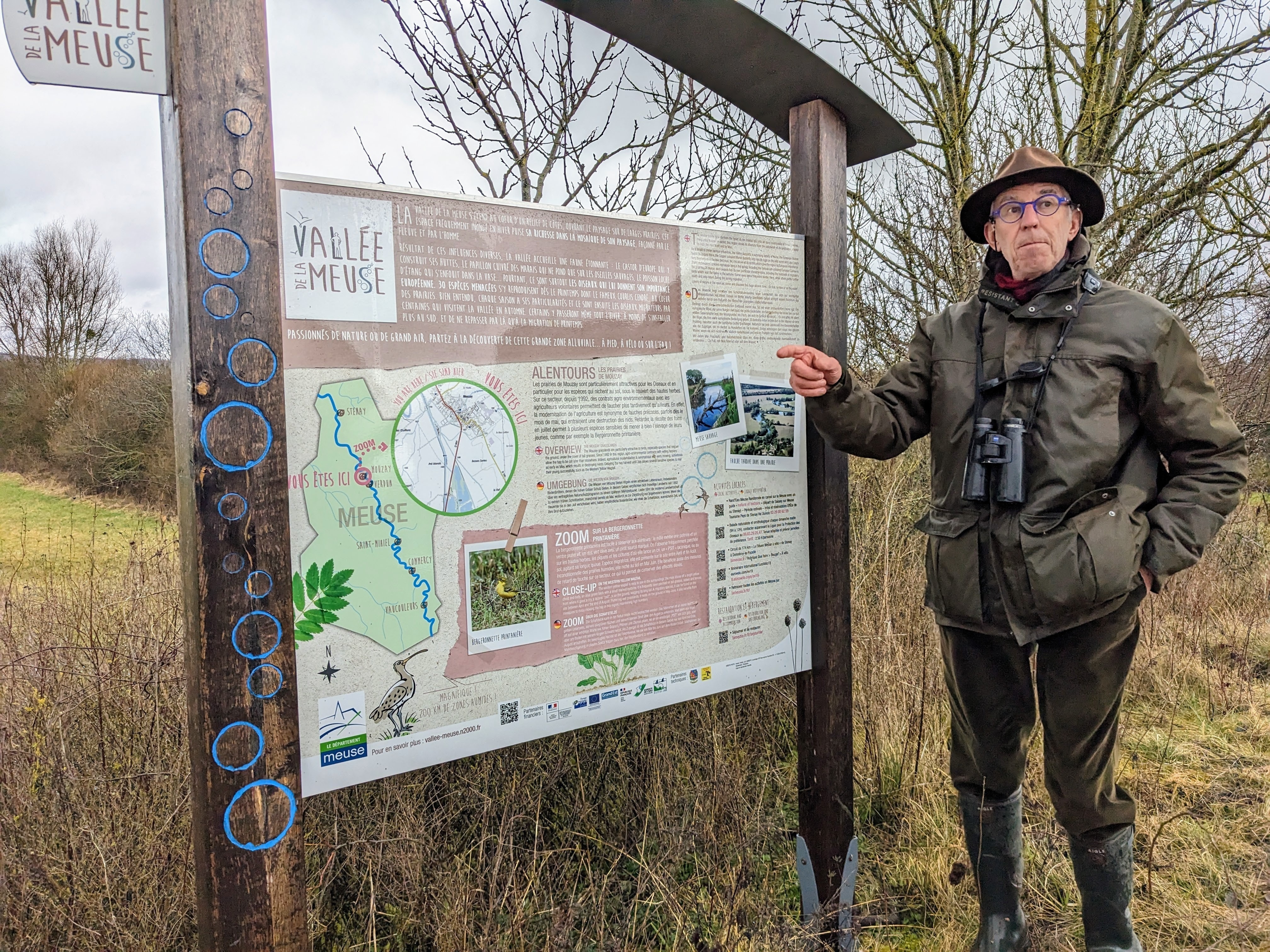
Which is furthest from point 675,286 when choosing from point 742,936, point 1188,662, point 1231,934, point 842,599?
point 1188,662

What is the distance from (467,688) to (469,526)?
37 cm

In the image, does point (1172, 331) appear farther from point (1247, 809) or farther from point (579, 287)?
point (1247, 809)

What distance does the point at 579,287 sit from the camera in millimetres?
1901

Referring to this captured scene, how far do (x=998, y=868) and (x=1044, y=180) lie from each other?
79.2 inches

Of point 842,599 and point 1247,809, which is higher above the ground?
point 842,599

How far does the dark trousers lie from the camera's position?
6.64ft

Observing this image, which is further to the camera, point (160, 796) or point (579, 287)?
point (160, 796)

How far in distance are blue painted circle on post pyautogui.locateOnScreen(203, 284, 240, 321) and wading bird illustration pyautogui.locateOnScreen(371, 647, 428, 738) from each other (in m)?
0.77

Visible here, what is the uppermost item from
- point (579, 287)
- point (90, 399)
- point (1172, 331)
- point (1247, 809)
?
point (90, 399)

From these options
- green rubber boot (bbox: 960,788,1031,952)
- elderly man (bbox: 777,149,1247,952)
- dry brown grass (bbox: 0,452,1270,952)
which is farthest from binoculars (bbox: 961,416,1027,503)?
dry brown grass (bbox: 0,452,1270,952)

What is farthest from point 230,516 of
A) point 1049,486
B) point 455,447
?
point 1049,486

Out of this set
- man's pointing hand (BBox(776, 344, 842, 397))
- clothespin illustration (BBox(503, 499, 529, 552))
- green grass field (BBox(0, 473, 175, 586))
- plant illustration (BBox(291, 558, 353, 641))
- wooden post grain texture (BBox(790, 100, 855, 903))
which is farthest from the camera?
green grass field (BBox(0, 473, 175, 586))

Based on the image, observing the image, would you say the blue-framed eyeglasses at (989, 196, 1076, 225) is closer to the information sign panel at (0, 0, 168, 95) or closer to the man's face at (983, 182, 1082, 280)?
the man's face at (983, 182, 1082, 280)

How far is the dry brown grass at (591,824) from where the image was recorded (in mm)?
2197
